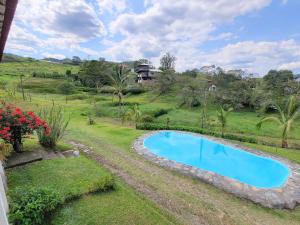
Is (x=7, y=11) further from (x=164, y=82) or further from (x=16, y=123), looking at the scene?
(x=164, y=82)

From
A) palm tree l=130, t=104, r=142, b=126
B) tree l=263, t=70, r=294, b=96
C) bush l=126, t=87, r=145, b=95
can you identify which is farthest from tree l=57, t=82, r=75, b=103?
tree l=263, t=70, r=294, b=96

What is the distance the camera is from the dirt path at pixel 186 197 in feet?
23.4

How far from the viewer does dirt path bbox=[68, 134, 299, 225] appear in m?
7.14

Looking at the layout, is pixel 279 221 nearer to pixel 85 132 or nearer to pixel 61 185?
pixel 61 185

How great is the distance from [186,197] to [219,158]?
23.0 feet

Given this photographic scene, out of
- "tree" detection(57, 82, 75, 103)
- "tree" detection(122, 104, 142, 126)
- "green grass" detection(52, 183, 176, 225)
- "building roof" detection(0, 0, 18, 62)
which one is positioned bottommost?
"green grass" detection(52, 183, 176, 225)

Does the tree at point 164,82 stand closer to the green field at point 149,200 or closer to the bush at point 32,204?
the green field at point 149,200

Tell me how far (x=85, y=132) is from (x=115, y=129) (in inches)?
97.0

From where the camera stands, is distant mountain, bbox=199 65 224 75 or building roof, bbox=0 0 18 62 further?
distant mountain, bbox=199 65 224 75

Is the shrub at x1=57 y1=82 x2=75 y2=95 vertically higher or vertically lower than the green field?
higher

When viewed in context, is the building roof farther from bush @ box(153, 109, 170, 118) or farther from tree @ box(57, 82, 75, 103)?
tree @ box(57, 82, 75, 103)

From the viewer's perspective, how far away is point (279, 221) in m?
7.38

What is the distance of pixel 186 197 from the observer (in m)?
8.15

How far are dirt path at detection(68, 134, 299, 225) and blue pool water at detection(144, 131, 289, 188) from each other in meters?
2.72
